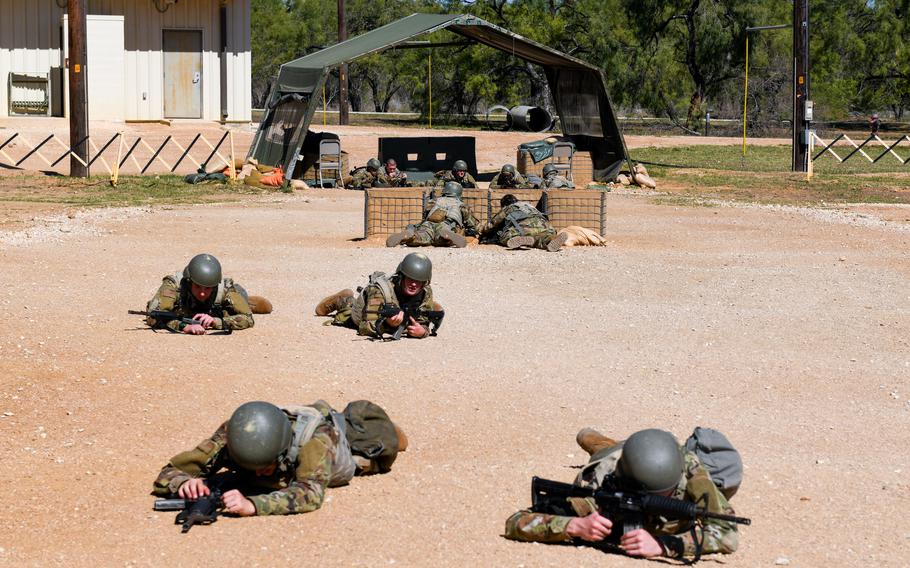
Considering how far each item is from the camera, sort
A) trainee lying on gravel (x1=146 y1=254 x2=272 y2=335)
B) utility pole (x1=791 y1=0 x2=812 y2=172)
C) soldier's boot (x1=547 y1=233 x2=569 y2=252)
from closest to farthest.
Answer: trainee lying on gravel (x1=146 y1=254 x2=272 y2=335), soldier's boot (x1=547 y1=233 x2=569 y2=252), utility pole (x1=791 y1=0 x2=812 y2=172)

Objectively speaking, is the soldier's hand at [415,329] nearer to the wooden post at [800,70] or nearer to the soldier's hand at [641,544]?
the soldier's hand at [641,544]

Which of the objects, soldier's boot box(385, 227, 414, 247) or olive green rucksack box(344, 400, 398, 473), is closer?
olive green rucksack box(344, 400, 398, 473)

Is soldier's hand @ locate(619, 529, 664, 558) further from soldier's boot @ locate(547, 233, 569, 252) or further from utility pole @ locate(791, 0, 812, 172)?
utility pole @ locate(791, 0, 812, 172)

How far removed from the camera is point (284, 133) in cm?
2753

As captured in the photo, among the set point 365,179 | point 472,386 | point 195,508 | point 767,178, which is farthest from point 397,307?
point 767,178

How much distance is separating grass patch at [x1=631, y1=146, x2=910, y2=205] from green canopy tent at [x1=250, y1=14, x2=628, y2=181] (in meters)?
1.71

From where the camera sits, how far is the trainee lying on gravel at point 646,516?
5.81 m

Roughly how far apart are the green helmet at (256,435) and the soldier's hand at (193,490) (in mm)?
299

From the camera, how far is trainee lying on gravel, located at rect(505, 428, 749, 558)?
581 cm

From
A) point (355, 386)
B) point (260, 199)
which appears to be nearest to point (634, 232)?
point (260, 199)

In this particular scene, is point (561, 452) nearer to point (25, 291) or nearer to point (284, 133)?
point (25, 291)

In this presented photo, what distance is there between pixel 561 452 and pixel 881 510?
5.96 feet

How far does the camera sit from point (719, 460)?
256 inches

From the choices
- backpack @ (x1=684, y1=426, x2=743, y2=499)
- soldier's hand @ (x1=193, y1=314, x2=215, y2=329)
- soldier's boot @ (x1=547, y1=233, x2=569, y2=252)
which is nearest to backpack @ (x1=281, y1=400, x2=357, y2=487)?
backpack @ (x1=684, y1=426, x2=743, y2=499)
